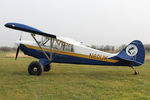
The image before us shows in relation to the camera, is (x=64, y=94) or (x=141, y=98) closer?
(x=141, y=98)

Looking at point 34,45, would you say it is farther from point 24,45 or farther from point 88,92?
point 88,92

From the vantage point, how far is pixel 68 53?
27.9 ft

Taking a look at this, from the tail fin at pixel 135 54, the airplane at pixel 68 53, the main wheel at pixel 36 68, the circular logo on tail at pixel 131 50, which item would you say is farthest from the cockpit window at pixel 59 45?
the circular logo on tail at pixel 131 50

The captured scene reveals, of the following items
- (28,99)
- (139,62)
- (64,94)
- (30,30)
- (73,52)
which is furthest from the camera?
(73,52)

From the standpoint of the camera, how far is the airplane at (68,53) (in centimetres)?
780

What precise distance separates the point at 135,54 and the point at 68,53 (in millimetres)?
3810

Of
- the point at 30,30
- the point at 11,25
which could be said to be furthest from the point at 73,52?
the point at 11,25

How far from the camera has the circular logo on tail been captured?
7996 mm

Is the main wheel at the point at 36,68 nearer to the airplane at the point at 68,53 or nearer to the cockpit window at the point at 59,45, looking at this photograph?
the airplane at the point at 68,53

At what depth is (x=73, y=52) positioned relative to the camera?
8477mm

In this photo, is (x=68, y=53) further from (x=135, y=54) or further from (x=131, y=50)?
(x=135, y=54)

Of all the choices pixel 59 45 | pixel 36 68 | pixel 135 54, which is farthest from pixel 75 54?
pixel 135 54

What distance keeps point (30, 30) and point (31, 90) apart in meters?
3.64

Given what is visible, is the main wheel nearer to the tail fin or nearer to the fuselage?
the fuselage
